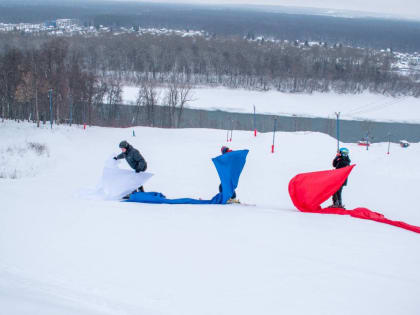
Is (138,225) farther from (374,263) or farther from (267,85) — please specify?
(267,85)

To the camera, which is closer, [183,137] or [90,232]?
[90,232]

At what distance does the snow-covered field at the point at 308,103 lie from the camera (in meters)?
47.7

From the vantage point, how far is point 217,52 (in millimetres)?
68562

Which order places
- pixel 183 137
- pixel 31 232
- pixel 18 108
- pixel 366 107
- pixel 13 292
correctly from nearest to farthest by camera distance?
pixel 13 292
pixel 31 232
pixel 183 137
pixel 18 108
pixel 366 107

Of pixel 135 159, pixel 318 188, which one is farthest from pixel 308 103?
pixel 135 159

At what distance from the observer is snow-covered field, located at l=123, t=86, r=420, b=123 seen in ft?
156

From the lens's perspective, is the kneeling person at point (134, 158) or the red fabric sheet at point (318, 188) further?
the kneeling person at point (134, 158)

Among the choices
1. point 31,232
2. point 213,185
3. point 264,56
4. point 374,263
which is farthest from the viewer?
point 264,56

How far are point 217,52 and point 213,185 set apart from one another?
59512 mm

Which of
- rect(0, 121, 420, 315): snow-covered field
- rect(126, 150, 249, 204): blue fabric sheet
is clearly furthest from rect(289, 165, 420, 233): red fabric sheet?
rect(126, 150, 249, 204): blue fabric sheet

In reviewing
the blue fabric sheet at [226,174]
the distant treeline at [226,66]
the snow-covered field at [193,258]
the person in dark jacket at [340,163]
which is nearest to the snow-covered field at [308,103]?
the distant treeline at [226,66]

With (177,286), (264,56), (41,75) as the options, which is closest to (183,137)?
(41,75)

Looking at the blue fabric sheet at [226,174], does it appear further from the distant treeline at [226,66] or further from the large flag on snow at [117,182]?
the distant treeline at [226,66]

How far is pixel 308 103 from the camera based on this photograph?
173ft
